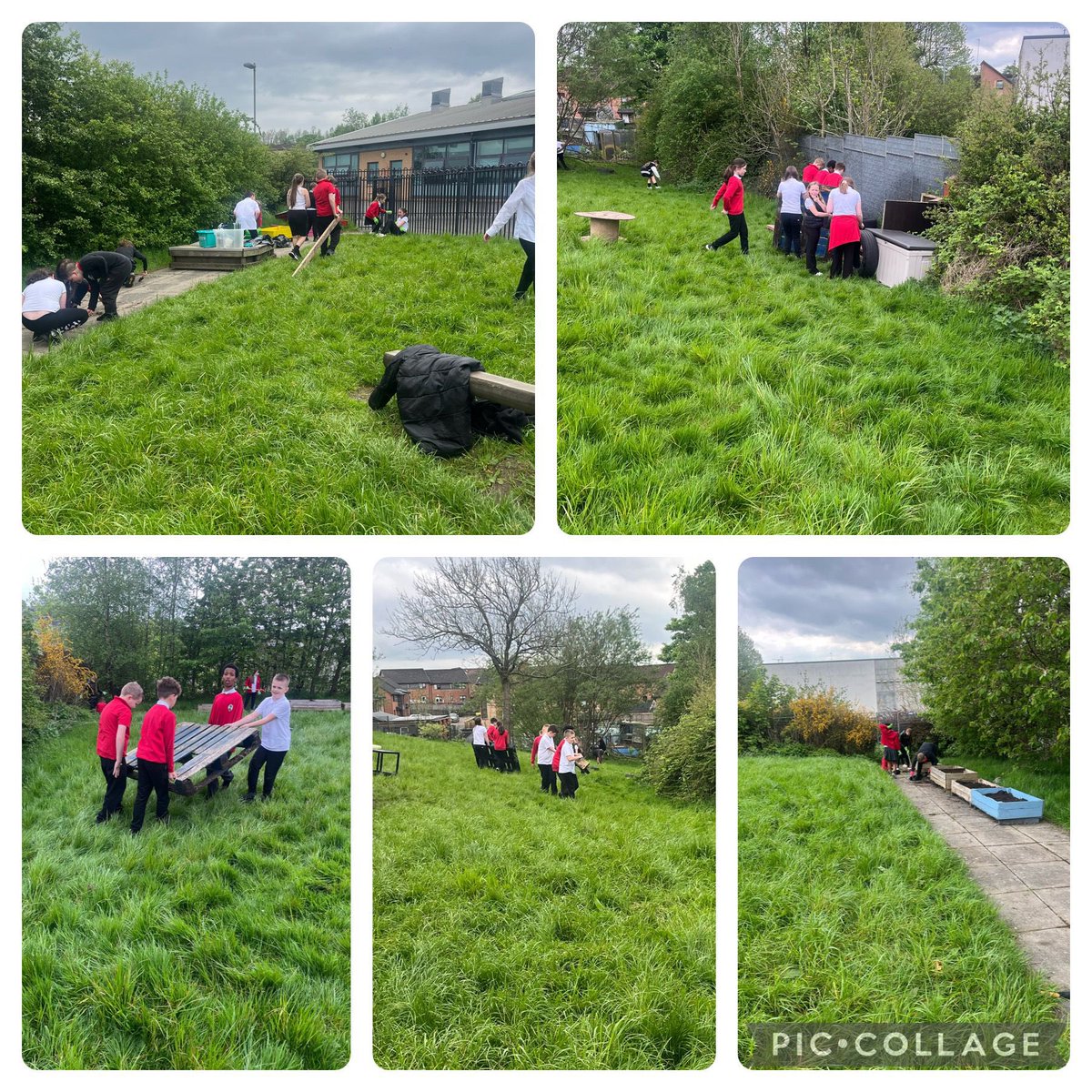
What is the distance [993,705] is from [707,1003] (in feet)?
4.36

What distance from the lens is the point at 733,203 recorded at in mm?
3168

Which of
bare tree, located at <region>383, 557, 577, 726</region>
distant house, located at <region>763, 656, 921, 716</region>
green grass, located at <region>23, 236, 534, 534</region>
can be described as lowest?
distant house, located at <region>763, 656, 921, 716</region>

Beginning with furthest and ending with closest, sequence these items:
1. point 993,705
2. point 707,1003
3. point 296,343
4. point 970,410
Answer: point 296,343
point 970,410
point 993,705
point 707,1003

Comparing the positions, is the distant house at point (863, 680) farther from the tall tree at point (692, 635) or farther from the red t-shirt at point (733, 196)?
the red t-shirt at point (733, 196)

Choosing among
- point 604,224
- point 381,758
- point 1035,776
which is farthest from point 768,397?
point 381,758

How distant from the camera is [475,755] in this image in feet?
8.02

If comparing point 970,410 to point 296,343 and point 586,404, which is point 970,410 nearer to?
point 586,404

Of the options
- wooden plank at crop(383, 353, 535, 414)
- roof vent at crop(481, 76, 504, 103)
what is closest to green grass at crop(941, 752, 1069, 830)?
wooden plank at crop(383, 353, 535, 414)

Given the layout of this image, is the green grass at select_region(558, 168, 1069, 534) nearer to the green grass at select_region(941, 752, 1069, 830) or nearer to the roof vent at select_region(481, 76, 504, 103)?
the roof vent at select_region(481, 76, 504, 103)

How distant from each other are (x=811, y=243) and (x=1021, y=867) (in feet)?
9.34

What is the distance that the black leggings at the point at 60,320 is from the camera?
2.63 meters

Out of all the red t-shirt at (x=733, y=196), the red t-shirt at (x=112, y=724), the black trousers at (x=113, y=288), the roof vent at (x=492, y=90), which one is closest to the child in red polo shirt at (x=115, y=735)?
the red t-shirt at (x=112, y=724)

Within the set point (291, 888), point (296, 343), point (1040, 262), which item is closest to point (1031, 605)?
point (1040, 262)

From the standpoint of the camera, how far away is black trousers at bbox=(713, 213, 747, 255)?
320 centimetres
